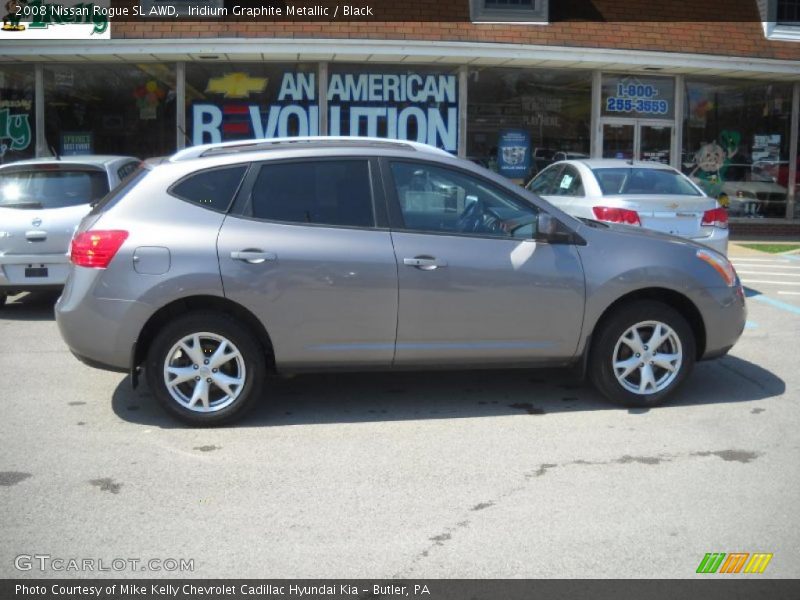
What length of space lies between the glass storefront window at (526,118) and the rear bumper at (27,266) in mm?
9210

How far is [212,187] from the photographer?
570 centimetres

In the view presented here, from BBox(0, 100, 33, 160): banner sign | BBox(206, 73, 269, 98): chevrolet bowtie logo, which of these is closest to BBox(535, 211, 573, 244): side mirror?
BBox(206, 73, 269, 98): chevrolet bowtie logo

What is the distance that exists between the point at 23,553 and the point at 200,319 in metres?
1.93

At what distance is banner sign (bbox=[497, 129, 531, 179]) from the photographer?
16547mm

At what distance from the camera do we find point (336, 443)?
5414mm

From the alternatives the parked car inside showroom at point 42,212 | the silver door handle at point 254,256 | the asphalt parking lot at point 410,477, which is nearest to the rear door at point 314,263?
the silver door handle at point 254,256

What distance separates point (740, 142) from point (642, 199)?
31.2 ft

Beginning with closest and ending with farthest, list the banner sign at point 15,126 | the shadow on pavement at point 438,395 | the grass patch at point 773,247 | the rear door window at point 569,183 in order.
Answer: the shadow on pavement at point 438,395 → the rear door window at point 569,183 → the grass patch at point 773,247 → the banner sign at point 15,126

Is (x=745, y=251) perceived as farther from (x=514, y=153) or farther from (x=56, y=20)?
(x=56, y=20)

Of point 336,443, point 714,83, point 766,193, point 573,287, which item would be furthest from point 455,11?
point 336,443

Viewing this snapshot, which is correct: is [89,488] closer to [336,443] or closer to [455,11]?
[336,443]

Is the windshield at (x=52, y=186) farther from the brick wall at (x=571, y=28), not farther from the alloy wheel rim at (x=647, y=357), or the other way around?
the alloy wheel rim at (x=647, y=357)

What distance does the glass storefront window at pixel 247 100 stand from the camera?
15.5 meters

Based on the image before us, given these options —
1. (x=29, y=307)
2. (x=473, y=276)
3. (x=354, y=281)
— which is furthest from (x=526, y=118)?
(x=354, y=281)
